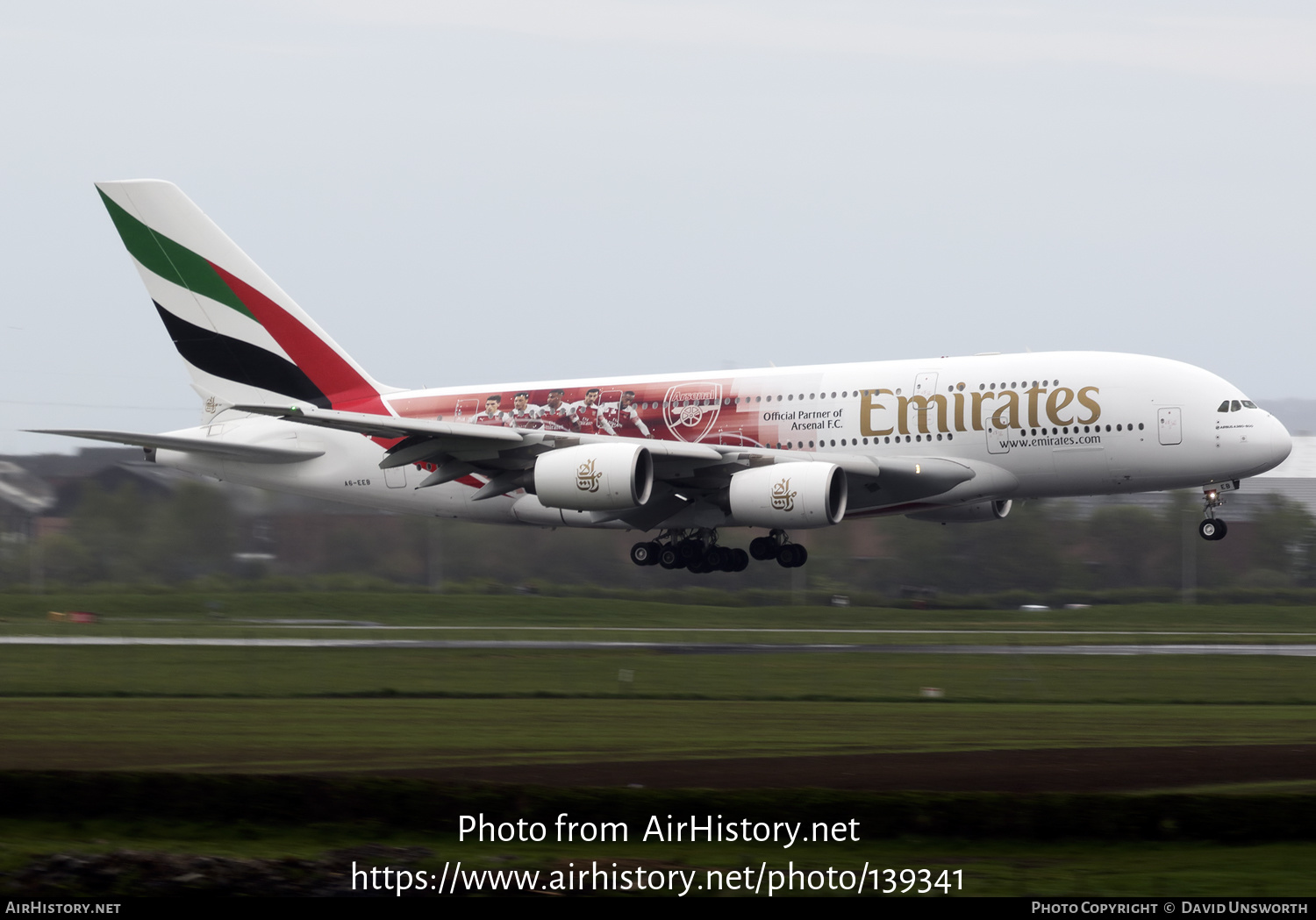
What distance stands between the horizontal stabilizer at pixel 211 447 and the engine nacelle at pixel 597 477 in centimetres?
871

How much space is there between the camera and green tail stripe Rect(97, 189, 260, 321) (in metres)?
43.3

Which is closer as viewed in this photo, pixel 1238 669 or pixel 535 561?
pixel 1238 669

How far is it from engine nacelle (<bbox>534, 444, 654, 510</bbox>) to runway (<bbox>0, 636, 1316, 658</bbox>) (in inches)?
133

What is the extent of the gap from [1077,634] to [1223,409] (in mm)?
9462

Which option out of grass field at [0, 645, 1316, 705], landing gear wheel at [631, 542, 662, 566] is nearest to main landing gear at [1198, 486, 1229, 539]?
grass field at [0, 645, 1316, 705]

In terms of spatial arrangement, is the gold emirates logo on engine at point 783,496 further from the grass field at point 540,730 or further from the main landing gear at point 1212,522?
the main landing gear at point 1212,522

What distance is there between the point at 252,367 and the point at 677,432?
12059 mm

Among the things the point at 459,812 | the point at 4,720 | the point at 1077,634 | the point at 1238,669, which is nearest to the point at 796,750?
the point at 459,812

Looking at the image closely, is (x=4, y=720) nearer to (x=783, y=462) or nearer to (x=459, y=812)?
(x=459, y=812)

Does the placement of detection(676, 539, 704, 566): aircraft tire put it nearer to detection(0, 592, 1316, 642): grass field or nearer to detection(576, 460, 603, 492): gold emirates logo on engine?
detection(0, 592, 1316, 642): grass field

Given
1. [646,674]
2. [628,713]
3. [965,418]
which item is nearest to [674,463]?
[965,418]

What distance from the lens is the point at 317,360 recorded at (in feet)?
140

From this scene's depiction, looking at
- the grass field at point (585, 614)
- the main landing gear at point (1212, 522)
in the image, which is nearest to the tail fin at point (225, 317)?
the grass field at point (585, 614)

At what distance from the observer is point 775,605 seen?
5469 centimetres
